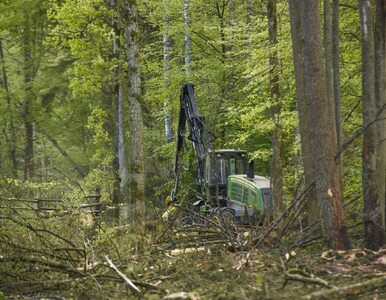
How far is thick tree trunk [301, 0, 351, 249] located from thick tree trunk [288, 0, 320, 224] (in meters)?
1.19

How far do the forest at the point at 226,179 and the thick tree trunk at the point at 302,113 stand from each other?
22 millimetres

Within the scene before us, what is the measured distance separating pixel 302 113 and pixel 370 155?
1799mm

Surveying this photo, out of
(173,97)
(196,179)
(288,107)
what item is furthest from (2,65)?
(288,107)

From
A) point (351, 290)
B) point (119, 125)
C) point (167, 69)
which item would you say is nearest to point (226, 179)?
point (119, 125)

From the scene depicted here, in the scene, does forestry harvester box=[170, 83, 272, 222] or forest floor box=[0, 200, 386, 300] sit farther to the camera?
forestry harvester box=[170, 83, 272, 222]

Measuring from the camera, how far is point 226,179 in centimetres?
1638

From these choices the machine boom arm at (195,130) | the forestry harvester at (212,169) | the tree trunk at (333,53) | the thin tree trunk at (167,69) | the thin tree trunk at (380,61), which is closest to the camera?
the thin tree trunk at (380,61)

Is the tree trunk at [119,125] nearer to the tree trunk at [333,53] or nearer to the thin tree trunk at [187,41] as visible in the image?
the thin tree trunk at [187,41]

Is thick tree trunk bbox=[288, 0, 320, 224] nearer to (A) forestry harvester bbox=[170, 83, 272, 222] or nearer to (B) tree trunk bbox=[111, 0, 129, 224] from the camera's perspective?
(A) forestry harvester bbox=[170, 83, 272, 222]

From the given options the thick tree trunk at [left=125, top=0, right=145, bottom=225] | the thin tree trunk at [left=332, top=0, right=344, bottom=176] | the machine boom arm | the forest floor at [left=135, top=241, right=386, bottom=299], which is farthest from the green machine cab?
the forest floor at [left=135, top=241, right=386, bottom=299]

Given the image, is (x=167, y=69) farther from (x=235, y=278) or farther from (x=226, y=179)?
(x=235, y=278)

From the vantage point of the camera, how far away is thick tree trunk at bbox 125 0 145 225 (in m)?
10.5

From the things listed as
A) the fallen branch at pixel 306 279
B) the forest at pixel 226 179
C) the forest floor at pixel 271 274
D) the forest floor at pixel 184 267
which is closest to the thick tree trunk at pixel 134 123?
the forest at pixel 226 179

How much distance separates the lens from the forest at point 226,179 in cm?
651
